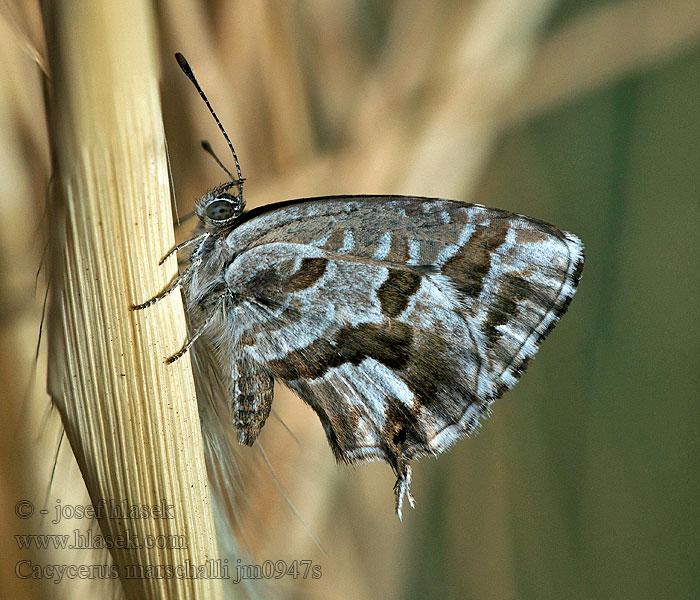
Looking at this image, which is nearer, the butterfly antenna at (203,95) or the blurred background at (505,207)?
the butterfly antenna at (203,95)

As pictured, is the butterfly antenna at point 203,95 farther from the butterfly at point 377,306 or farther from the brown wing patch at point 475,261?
the brown wing patch at point 475,261

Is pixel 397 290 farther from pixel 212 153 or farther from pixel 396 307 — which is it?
pixel 212 153

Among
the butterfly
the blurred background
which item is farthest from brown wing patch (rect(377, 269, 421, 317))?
the blurred background

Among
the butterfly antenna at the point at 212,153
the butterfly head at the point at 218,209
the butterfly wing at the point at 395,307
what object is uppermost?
→ the butterfly antenna at the point at 212,153

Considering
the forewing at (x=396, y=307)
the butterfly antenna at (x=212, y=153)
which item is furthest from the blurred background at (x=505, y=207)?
the forewing at (x=396, y=307)

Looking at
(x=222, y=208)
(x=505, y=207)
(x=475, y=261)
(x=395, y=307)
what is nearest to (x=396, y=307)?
(x=395, y=307)

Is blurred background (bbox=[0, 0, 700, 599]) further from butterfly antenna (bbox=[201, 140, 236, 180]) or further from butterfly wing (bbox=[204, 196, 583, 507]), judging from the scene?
butterfly wing (bbox=[204, 196, 583, 507])

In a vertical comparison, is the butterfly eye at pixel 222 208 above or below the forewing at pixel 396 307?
above
